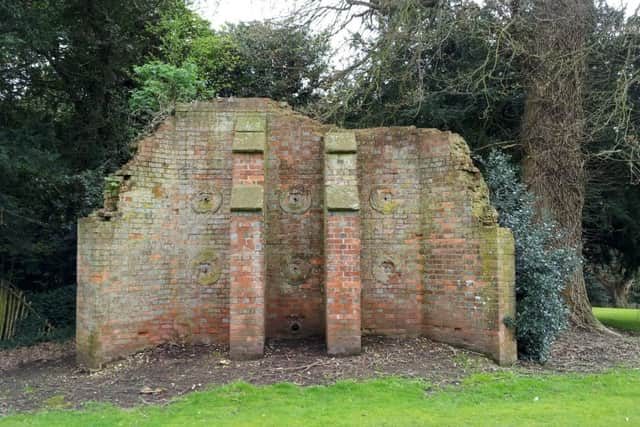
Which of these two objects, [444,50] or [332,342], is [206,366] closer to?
[332,342]

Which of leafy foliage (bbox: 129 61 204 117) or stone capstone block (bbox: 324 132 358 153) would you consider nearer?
stone capstone block (bbox: 324 132 358 153)

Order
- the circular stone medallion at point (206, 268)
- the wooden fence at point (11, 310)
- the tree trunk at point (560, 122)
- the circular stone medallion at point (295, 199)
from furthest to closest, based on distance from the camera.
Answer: the wooden fence at point (11, 310) < the tree trunk at point (560, 122) < the circular stone medallion at point (295, 199) < the circular stone medallion at point (206, 268)

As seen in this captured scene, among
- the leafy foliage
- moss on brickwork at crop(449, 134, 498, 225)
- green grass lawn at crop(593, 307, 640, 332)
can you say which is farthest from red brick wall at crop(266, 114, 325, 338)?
green grass lawn at crop(593, 307, 640, 332)

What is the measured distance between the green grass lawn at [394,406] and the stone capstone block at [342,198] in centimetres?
267

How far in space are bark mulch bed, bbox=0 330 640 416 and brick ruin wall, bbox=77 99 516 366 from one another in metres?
0.31

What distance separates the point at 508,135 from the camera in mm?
13477

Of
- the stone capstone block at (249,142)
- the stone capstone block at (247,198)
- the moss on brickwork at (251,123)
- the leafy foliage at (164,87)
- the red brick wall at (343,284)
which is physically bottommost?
the red brick wall at (343,284)

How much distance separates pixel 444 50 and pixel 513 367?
9237mm

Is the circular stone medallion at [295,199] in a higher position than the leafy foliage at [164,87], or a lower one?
lower

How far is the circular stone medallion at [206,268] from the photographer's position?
905cm

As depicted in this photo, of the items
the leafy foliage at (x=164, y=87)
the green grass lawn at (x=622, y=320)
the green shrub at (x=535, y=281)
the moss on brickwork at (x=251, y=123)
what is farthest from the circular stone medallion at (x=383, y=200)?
the green grass lawn at (x=622, y=320)

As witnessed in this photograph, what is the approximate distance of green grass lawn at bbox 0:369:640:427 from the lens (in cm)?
566

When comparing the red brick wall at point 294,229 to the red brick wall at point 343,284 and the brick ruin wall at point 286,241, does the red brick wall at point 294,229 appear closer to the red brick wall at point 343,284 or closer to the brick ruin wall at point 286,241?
the brick ruin wall at point 286,241

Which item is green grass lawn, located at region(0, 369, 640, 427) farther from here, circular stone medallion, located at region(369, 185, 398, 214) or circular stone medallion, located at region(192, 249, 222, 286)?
circular stone medallion, located at region(369, 185, 398, 214)
